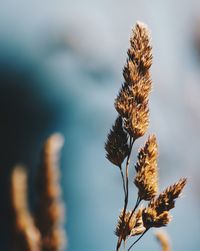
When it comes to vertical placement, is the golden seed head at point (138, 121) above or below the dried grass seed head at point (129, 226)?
above

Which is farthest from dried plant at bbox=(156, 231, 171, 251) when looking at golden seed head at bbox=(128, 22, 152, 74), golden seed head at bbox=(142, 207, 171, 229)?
golden seed head at bbox=(128, 22, 152, 74)

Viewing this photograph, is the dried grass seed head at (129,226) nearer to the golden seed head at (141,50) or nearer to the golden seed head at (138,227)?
the golden seed head at (138,227)

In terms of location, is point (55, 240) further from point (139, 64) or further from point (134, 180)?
point (139, 64)

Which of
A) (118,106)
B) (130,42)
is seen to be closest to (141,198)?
(118,106)

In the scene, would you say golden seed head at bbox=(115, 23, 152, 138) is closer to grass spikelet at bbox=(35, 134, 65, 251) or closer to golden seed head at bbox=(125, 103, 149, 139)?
golden seed head at bbox=(125, 103, 149, 139)

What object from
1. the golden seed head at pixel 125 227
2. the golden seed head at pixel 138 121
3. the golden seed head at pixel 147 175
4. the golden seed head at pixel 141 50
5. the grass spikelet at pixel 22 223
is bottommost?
the grass spikelet at pixel 22 223

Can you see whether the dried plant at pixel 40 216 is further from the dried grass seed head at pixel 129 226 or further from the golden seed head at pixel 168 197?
the golden seed head at pixel 168 197

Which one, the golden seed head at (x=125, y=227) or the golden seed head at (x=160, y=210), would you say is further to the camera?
the golden seed head at (x=160, y=210)

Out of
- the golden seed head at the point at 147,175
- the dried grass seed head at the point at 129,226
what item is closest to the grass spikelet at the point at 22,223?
the dried grass seed head at the point at 129,226
